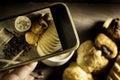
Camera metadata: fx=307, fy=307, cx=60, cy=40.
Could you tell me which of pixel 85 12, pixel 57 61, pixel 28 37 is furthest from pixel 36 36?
pixel 85 12

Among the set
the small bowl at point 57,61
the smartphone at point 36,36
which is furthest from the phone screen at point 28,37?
the small bowl at point 57,61

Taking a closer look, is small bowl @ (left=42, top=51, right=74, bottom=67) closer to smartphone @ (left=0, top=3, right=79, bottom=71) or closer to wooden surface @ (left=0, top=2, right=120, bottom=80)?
wooden surface @ (left=0, top=2, right=120, bottom=80)

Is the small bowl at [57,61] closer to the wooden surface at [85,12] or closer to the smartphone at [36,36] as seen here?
the wooden surface at [85,12]

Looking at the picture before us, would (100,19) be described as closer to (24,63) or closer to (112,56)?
(112,56)

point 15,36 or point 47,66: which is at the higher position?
point 15,36

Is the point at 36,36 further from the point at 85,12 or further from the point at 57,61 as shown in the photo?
the point at 85,12

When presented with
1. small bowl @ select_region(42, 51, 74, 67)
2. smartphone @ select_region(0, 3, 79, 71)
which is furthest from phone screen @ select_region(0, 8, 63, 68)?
small bowl @ select_region(42, 51, 74, 67)

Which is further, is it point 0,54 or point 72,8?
point 72,8

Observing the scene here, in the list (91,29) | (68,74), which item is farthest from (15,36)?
(91,29)
